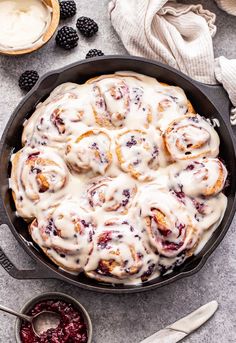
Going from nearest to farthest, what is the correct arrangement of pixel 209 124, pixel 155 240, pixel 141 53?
pixel 155 240
pixel 209 124
pixel 141 53

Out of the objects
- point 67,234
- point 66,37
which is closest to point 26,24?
point 66,37

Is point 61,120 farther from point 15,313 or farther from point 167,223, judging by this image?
point 15,313

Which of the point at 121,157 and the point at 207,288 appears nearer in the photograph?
the point at 121,157

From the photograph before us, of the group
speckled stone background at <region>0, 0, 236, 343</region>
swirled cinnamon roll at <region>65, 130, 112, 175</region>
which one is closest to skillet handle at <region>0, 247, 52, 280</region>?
speckled stone background at <region>0, 0, 236, 343</region>

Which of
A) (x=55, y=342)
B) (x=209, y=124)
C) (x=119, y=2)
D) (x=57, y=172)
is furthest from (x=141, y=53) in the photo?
(x=55, y=342)

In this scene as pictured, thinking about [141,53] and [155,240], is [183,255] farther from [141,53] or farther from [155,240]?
[141,53]

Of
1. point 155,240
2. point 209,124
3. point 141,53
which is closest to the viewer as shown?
point 155,240
